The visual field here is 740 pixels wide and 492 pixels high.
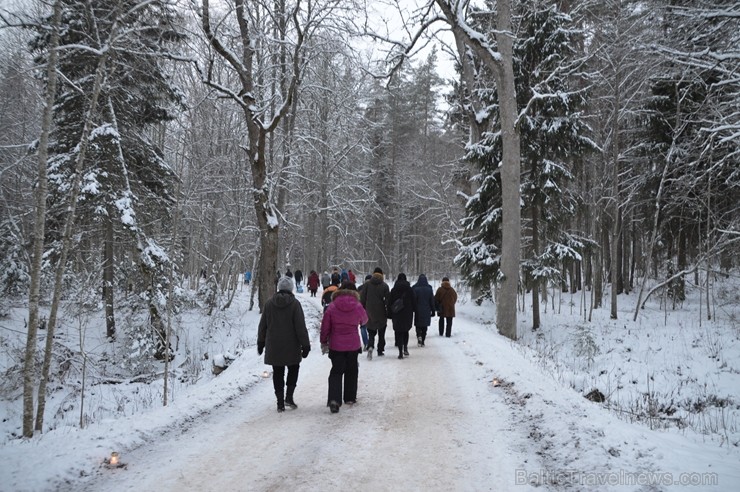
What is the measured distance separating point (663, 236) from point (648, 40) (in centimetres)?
1700

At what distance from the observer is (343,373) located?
6.92m

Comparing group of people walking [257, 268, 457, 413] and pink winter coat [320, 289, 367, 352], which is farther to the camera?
pink winter coat [320, 289, 367, 352]

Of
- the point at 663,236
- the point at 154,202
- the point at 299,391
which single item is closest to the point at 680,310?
the point at 663,236

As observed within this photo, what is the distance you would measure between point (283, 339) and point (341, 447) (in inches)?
83.8

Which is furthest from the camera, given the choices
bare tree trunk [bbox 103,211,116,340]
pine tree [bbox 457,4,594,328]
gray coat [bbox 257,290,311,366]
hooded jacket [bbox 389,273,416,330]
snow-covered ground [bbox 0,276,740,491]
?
pine tree [bbox 457,4,594,328]

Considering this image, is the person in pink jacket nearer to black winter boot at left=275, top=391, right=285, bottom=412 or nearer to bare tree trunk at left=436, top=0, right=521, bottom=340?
black winter boot at left=275, top=391, right=285, bottom=412

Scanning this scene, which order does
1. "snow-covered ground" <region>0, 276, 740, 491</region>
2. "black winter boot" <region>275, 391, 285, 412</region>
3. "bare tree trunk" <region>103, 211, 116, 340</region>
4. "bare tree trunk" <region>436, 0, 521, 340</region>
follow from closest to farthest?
Result: 1. "snow-covered ground" <region>0, 276, 740, 491</region>
2. "black winter boot" <region>275, 391, 285, 412</region>
3. "bare tree trunk" <region>436, 0, 521, 340</region>
4. "bare tree trunk" <region>103, 211, 116, 340</region>

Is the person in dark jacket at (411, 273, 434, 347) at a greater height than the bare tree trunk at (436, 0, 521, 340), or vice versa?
the bare tree trunk at (436, 0, 521, 340)

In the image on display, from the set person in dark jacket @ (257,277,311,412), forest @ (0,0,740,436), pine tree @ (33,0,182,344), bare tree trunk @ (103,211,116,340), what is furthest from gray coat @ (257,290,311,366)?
bare tree trunk @ (103,211,116,340)

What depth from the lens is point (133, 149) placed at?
14.4 m

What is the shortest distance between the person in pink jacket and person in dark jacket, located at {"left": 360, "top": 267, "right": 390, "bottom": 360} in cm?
368

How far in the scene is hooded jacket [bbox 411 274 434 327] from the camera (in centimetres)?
1227

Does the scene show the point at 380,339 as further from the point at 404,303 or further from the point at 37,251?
the point at 37,251

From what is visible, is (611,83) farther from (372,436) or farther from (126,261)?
(126,261)
